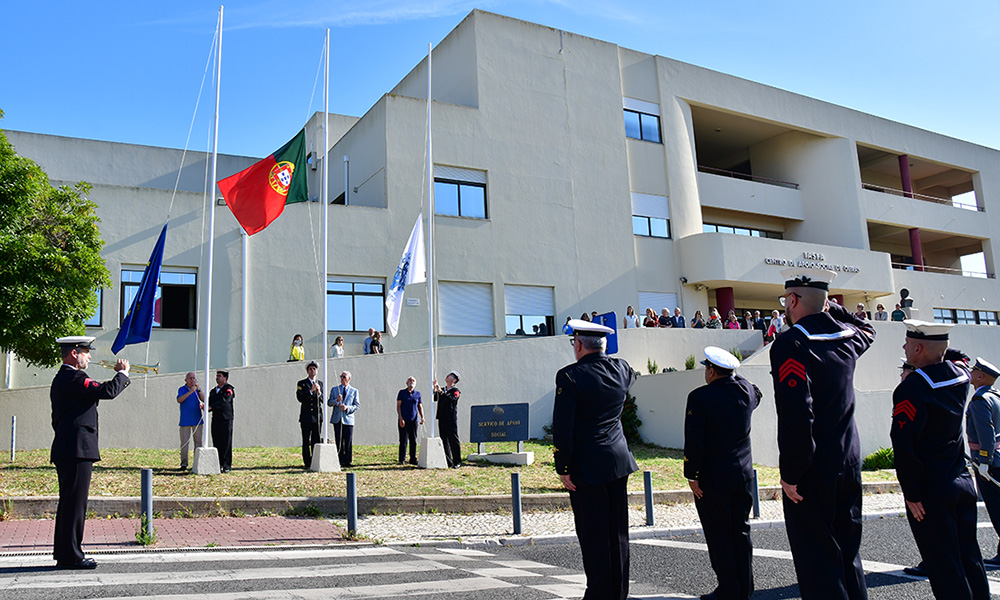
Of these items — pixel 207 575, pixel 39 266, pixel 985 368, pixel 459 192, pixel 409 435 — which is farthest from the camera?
pixel 459 192

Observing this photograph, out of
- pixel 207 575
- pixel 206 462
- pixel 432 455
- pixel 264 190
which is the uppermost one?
pixel 264 190

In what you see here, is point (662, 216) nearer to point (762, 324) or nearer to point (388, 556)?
point (762, 324)

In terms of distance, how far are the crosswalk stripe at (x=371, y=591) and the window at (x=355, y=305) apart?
17409 mm

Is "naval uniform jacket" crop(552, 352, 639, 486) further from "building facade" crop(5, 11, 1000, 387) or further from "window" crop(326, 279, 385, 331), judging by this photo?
"window" crop(326, 279, 385, 331)

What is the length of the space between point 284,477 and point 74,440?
21.4 feet

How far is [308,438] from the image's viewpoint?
15.2m

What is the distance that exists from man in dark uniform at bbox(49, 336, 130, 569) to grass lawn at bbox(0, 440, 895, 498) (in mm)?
4613

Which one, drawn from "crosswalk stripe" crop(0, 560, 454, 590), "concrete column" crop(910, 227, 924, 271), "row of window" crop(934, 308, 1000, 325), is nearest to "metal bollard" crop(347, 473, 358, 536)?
"crosswalk stripe" crop(0, 560, 454, 590)

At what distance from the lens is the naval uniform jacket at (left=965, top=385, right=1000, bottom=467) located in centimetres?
739

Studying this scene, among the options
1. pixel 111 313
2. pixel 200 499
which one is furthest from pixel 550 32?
pixel 200 499

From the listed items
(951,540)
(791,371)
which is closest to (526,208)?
(951,540)

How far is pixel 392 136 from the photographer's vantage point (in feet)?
82.5

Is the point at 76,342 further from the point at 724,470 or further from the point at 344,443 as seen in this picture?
the point at 344,443

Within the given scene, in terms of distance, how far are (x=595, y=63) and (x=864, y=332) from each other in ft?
86.3
